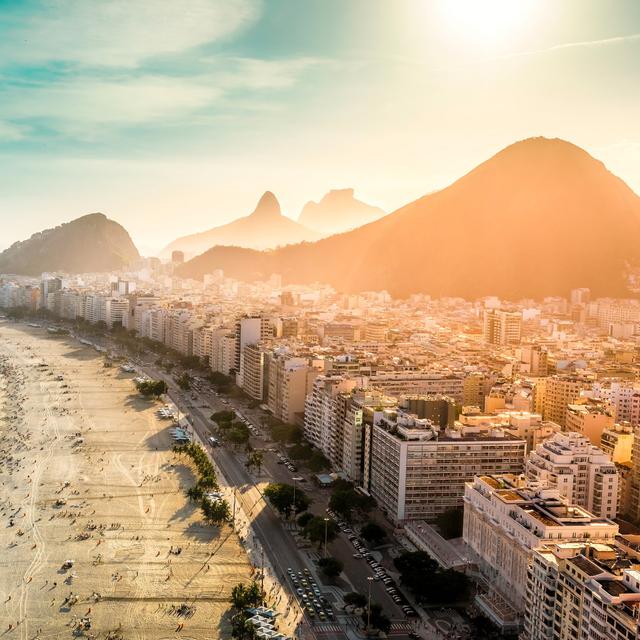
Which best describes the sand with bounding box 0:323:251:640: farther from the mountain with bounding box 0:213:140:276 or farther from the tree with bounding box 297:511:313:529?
the mountain with bounding box 0:213:140:276

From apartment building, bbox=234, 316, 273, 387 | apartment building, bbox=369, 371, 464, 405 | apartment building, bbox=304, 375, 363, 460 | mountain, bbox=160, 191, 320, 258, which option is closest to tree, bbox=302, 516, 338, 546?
apartment building, bbox=304, 375, 363, 460

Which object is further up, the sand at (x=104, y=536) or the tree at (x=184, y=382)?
the tree at (x=184, y=382)

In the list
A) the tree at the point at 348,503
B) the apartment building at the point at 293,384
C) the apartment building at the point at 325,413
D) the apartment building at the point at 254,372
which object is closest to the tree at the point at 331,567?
the tree at the point at 348,503

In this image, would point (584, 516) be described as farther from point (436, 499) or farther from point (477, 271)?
point (477, 271)

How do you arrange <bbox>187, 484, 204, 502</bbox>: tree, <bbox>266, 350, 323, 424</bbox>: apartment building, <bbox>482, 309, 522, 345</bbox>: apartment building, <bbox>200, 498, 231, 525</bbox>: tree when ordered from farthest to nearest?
<bbox>482, 309, 522, 345</bbox>: apartment building
<bbox>266, 350, 323, 424</bbox>: apartment building
<bbox>187, 484, 204, 502</bbox>: tree
<bbox>200, 498, 231, 525</bbox>: tree

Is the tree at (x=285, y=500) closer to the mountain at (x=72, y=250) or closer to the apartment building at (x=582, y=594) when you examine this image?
the apartment building at (x=582, y=594)

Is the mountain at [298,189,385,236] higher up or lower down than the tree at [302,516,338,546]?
higher up

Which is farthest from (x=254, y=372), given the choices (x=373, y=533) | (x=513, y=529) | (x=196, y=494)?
(x=513, y=529)
